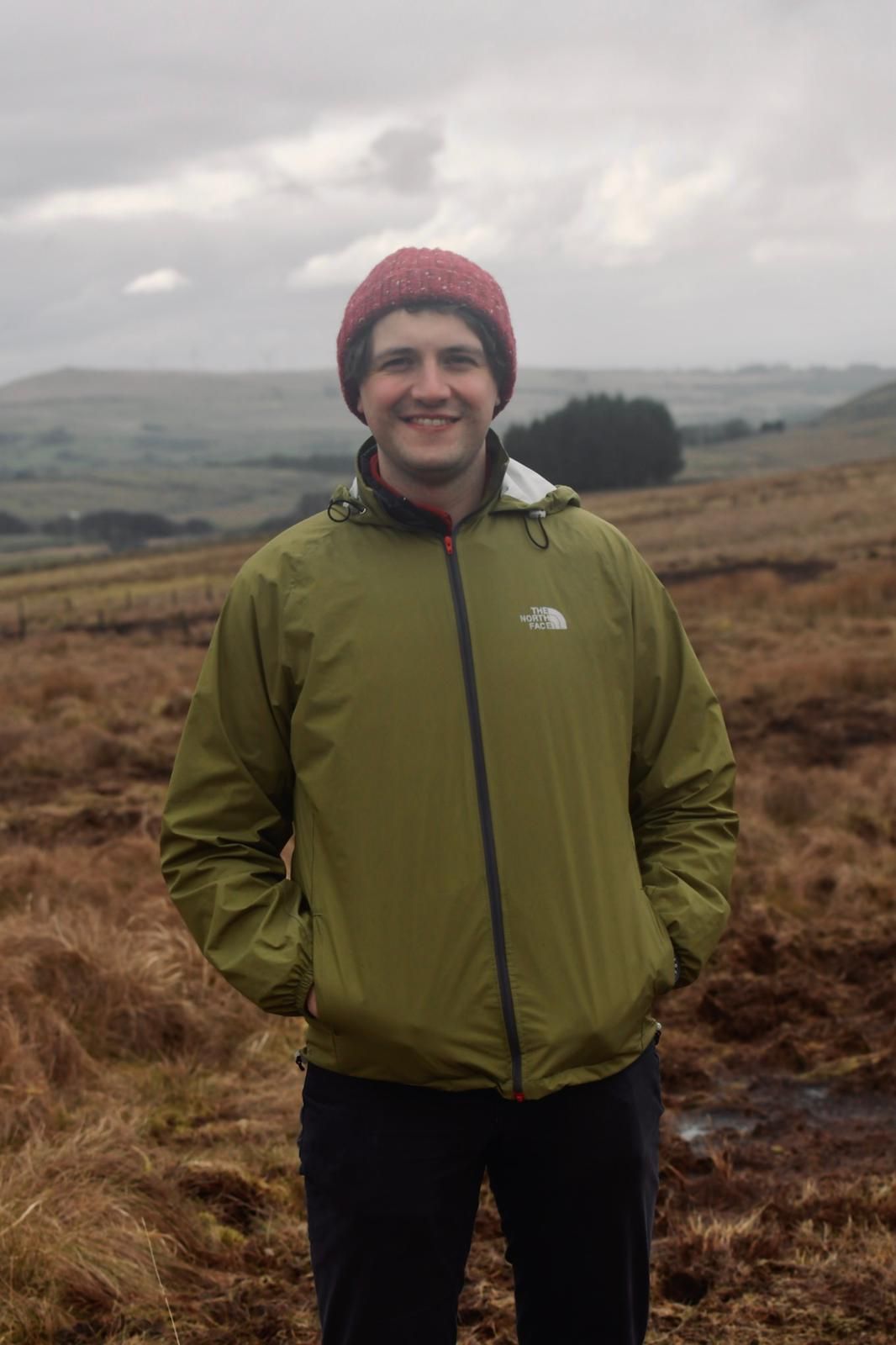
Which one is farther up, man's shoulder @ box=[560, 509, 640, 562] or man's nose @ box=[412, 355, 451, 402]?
man's nose @ box=[412, 355, 451, 402]

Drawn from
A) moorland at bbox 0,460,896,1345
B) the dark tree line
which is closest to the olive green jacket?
moorland at bbox 0,460,896,1345

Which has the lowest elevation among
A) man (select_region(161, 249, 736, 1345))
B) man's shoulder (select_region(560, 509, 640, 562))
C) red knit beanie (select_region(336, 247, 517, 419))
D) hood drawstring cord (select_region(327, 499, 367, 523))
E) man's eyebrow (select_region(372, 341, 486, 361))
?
man (select_region(161, 249, 736, 1345))

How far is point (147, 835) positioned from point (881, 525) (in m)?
24.6

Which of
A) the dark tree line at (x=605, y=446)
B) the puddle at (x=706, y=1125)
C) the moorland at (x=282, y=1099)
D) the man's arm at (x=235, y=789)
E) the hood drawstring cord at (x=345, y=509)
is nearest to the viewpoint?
the man's arm at (x=235, y=789)

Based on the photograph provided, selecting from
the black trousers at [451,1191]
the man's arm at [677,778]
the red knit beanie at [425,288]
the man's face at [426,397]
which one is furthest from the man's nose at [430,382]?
the black trousers at [451,1191]

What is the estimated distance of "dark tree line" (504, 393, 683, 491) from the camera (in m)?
69.4

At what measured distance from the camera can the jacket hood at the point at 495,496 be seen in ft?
7.73

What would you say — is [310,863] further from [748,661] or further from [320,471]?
[320,471]

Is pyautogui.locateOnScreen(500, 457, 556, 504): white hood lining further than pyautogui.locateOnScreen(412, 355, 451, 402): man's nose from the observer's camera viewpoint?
Yes

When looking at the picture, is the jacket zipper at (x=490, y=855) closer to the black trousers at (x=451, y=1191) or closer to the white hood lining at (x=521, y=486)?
the black trousers at (x=451, y=1191)

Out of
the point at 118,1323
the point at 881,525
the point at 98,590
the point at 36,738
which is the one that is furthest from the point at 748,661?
the point at 98,590

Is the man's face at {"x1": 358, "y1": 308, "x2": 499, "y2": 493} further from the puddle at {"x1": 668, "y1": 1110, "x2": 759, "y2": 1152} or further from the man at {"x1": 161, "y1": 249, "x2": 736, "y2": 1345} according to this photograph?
the puddle at {"x1": 668, "y1": 1110, "x2": 759, "y2": 1152}

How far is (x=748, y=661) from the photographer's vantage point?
14.7 metres

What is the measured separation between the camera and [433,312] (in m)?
2.35
